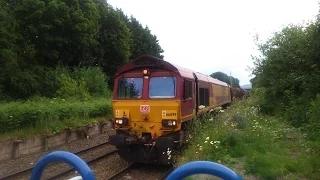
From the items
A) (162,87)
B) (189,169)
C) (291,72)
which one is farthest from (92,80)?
(189,169)

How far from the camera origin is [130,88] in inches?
397

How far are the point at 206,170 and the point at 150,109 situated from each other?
23.5 ft

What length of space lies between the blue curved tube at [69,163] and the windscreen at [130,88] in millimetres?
6850

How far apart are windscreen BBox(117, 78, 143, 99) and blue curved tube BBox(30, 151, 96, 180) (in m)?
6.85

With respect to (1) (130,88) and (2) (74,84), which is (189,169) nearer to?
(1) (130,88)

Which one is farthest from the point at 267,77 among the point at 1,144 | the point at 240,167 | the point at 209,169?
the point at 209,169

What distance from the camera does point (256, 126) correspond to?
34.7 feet

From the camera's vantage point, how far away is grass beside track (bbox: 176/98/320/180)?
6777mm

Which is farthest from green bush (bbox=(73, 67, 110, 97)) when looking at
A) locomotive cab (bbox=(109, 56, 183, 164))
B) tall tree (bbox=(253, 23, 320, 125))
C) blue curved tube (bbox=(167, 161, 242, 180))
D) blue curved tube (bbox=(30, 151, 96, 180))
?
blue curved tube (bbox=(167, 161, 242, 180))

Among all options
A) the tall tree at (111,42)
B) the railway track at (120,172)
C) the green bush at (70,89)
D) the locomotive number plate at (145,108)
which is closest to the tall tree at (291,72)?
the locomotive number plate at (145,108)

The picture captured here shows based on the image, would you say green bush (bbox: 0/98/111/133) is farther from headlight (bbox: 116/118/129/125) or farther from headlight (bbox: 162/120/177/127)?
headlight (bbox: 162/120/177/127)

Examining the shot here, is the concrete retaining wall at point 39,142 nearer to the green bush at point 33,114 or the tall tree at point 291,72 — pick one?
the green bush at point 33,114

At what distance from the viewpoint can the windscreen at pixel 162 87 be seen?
952 cm

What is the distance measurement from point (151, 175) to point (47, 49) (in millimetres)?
21366
